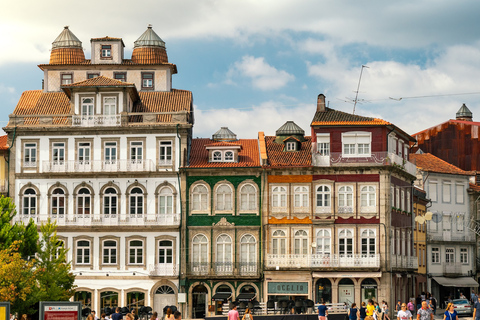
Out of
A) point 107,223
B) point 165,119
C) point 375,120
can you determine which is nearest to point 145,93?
point 165,119

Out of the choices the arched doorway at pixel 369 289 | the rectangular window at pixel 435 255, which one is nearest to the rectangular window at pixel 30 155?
the arched doorway at pixel 369 289

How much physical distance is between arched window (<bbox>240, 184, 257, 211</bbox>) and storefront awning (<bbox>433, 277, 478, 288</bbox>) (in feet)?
78.0

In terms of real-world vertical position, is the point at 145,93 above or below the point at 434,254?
above

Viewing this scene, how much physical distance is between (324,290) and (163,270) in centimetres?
1210

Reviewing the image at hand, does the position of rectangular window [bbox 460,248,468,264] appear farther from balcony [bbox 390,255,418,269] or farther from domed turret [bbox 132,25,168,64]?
domed turret [bbox 132,25,168,64]

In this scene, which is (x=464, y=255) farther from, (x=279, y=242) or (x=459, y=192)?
(x=279, y=242)

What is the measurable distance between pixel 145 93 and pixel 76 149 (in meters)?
7.89

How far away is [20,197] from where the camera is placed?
7381 centimetres

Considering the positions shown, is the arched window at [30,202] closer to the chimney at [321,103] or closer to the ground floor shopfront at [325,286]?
the ground floor shopfront at [325,286]

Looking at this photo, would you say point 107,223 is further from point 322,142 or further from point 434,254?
point 434,254

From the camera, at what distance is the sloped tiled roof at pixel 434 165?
9045 centimetres

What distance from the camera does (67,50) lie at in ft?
263

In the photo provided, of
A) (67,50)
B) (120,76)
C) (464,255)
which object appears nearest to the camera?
(120,76)

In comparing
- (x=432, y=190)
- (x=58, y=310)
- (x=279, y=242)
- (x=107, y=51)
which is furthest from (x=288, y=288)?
(x=58, y=310)
